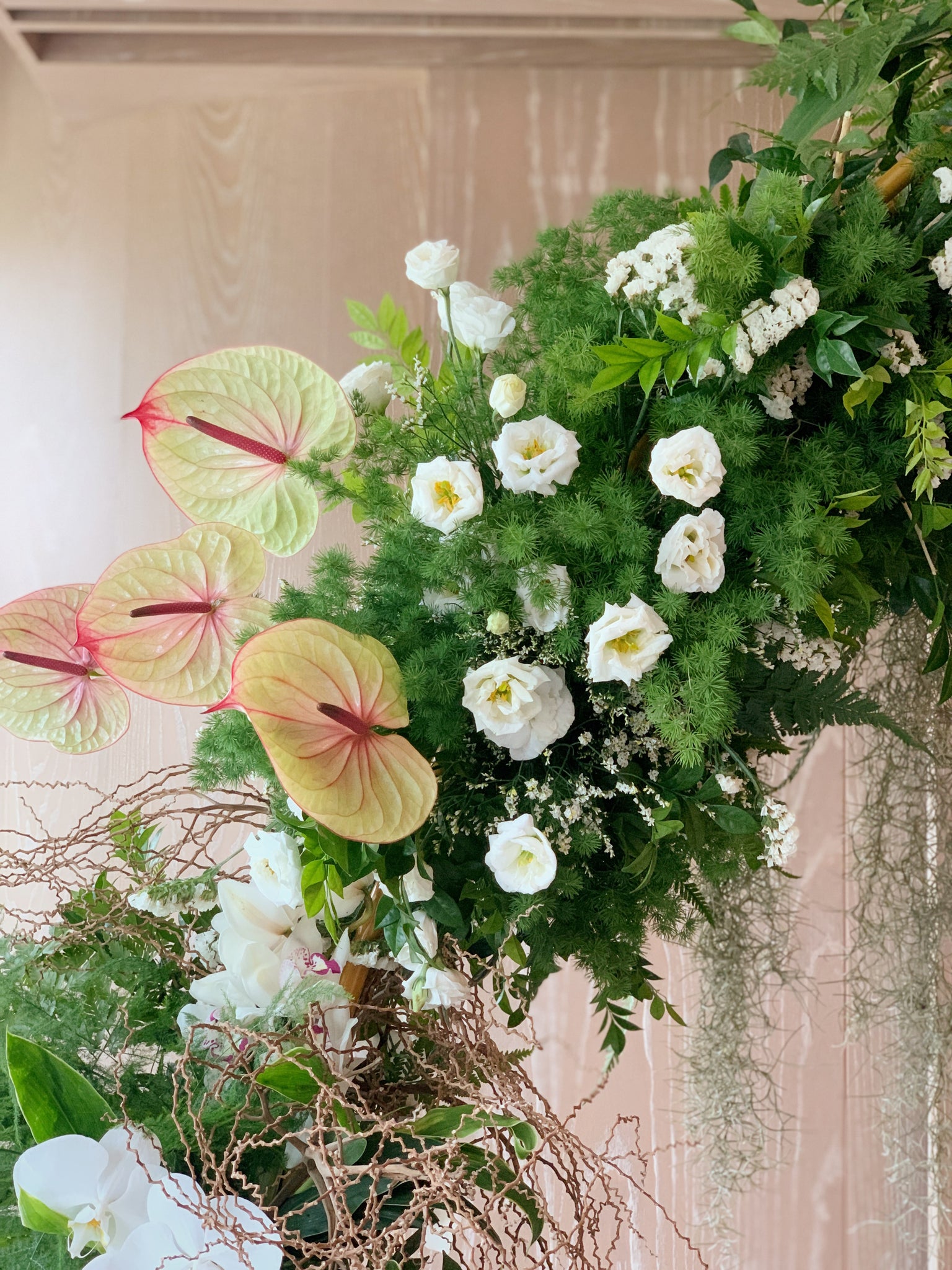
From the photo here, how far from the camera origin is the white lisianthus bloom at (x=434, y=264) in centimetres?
74

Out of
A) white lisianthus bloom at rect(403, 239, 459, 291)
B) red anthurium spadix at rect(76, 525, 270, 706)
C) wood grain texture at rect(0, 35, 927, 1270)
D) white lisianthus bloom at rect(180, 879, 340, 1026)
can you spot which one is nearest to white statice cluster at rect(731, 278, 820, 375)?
white lisianthus bloom at rect(403, 239, 459, 291)

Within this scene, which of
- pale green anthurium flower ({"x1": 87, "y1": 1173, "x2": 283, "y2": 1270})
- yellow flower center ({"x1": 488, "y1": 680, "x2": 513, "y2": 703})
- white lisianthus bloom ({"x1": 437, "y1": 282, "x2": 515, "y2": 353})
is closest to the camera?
pale green anthurium flower ({"x1": 87, "y1": 1173, "x2": 283, "y2": 1270})

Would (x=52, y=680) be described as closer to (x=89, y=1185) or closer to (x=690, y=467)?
(x=89, y=1185)

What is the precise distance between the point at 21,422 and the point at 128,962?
3.42ft

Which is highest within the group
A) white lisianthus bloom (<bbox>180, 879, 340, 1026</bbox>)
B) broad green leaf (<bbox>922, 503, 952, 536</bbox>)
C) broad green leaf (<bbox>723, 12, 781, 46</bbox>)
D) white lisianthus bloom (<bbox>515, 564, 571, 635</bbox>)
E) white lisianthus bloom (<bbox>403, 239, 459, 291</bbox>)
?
broad green leaf (<bbox>723, 12, 781, 46</bbox>)

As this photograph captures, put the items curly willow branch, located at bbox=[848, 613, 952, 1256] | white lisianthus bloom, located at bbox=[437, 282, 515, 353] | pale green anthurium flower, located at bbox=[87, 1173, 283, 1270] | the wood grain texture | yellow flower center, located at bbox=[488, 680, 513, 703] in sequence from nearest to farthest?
pale green anthurium flower, located at bbox=[87, 1173, 283, 1270]
yellow flower center, located at bbox=[488, 680, 513, 703]
white lisianthus bloom, located at bbox=[437, 282, 515, 353]
curly willow branch, located at bbox=[848, 613, 952, 1256]
the wood grain texture

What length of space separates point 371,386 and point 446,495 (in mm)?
199

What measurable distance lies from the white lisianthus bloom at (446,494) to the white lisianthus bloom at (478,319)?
0.14 meters

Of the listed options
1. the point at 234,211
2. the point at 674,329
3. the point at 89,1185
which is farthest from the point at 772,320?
the point at 234,211

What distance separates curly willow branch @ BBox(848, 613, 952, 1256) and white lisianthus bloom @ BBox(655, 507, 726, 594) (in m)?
0.59

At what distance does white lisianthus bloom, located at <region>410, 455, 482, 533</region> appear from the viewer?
64 centimetres

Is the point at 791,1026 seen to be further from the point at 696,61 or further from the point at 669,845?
the point at 696,61

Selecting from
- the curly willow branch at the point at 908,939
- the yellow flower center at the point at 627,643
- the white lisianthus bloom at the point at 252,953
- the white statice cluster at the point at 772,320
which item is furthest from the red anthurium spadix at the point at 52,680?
the curly willow branch at the point at 908,939

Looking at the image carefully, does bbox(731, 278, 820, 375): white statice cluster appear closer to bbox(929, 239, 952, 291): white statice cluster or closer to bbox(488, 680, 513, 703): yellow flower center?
bbox(929, 239, 952, 291): white statice cluster
